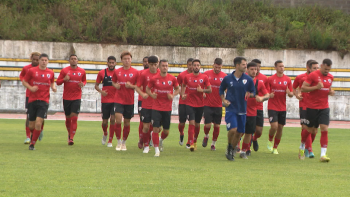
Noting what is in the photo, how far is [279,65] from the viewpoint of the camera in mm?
14594

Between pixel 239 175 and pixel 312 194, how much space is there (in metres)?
1.98

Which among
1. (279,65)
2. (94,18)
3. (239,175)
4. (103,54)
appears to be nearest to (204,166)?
(239,175)

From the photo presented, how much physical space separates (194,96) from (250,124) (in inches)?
84.4

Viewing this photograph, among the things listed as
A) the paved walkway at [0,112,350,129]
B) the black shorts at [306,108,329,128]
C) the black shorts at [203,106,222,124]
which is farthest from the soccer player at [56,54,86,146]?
the paved walkway at [0,112,350,129]

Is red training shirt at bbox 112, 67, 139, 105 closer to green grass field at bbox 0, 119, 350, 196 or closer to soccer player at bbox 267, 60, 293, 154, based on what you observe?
green grass field at bbox 0, 119, 350, 196

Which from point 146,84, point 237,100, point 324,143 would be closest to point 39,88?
point 146,84

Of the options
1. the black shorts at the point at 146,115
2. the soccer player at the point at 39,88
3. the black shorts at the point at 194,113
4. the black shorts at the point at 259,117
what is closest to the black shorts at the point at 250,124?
the black shorts at the point at 259,117

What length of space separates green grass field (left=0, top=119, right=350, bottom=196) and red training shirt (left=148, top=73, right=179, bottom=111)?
1.16m

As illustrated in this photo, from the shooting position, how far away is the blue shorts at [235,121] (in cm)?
1228

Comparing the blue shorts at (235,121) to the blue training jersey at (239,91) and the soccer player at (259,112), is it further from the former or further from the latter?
the soccer player at (259,112)

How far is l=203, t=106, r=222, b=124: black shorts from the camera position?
15.1 m

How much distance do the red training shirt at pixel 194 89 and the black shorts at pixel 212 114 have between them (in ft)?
0.69

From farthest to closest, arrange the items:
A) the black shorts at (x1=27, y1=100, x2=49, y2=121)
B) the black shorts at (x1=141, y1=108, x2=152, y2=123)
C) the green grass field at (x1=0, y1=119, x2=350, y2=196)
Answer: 1. the black shorts at (x1=27, y1=100, x2=49, y2=121)
2. the black shorts at (x1=141, y1=108, x2=152, y2=123)
3. the green grass field at (x1=0, y1=119, x2=350, y2=196)

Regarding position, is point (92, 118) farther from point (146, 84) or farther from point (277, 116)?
point (277, 116)
